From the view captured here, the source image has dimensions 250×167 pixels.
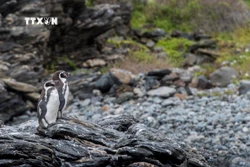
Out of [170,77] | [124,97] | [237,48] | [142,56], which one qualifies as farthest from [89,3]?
[124,97]

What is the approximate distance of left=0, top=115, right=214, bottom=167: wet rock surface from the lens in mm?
6527

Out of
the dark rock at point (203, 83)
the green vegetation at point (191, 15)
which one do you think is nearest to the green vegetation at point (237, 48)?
the green vegetation at point (191, 15)

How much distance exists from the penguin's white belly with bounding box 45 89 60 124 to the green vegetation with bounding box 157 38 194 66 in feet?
39.7

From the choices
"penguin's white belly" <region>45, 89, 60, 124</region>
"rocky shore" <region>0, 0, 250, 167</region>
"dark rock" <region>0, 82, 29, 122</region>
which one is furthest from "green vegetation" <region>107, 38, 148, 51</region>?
"penguin's white belly" <region>45, 89, 60, 124</region>

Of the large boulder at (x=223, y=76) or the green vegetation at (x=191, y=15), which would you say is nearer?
the large boulder at (x=223, y=76)

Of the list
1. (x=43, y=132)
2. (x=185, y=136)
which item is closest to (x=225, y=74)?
(x=185, y=136)

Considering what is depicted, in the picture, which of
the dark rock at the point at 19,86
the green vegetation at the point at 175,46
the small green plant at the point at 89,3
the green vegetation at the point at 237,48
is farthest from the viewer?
the small green plant at the point at 89,3

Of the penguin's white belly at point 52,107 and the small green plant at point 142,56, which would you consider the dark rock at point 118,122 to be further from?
the small green plant at point 142,56

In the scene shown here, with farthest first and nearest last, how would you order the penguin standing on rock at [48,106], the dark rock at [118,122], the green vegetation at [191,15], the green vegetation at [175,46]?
the green vegetation at [191,15], the green vegetation at [175,46], the dark rock at [118,122], the penguin standing on rock at [48,106]

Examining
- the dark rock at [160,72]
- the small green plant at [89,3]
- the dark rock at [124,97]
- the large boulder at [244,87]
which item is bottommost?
the dark rock at [124,97]

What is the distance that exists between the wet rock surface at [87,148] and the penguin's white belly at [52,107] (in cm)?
14

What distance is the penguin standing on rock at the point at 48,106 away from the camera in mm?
7566

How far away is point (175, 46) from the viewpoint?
837 inches

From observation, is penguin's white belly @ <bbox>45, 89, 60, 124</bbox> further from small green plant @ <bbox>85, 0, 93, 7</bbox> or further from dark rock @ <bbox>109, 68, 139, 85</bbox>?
small green plant @ <bbox>85, 0, 93, 7</bbox>
